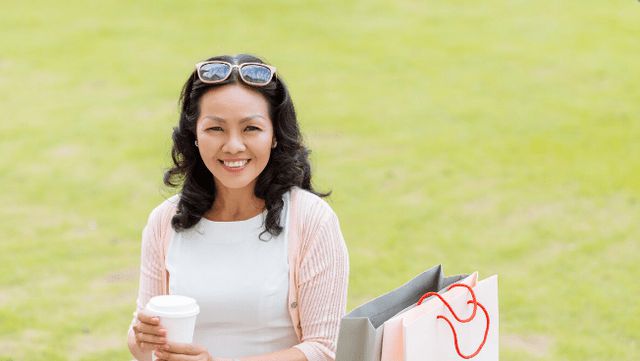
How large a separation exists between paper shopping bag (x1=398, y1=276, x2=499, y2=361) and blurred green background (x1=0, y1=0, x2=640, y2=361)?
86.6 inches

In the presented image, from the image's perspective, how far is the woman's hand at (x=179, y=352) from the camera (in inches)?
103

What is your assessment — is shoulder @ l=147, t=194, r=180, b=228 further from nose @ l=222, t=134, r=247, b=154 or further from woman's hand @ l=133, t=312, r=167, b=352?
woman's hand @ l=133, t=312, r=167, b=352

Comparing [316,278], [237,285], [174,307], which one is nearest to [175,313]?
[174,307]

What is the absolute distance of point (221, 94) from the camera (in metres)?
2.94

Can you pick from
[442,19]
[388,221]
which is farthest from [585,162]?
[442,19]

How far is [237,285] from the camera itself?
2920 mm

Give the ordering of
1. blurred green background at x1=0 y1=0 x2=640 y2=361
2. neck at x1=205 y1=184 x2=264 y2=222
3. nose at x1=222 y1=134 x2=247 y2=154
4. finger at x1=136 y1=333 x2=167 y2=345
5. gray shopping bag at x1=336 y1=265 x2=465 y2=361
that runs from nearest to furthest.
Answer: gray shopping bag at x1=336 y1=265 x2=465 y2=361 < finger at x1=136 y1=333 x2=167 y2=345 < nose at x1=222 y1=134 x2=247 y2=154 < neck at x1=205 y1=184 x2=264 y2=222 < blurred green background at x1=0 y1=0 x2=640 y2=361

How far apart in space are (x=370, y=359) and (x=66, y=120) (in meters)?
6.85

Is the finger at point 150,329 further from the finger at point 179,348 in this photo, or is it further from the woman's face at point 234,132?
the woman's face at point 234,132

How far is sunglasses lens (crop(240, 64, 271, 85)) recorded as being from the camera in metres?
2.92

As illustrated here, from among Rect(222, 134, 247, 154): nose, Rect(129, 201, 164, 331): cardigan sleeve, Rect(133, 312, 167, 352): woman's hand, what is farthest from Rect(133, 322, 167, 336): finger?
Rect(222, 134, 247, 154): nose

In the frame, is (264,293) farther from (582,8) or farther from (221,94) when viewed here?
(582,8)

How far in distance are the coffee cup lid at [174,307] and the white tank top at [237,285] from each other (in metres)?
0.37

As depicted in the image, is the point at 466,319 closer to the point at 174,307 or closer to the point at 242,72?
the point at 174,307
